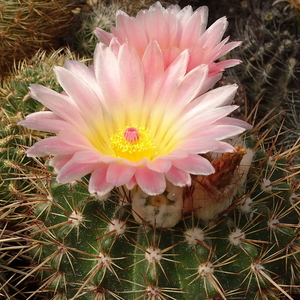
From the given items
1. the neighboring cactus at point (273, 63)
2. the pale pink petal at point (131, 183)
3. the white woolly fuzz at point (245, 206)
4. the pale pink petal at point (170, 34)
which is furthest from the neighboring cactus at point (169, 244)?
the neighboring cactus at point (273, 63)

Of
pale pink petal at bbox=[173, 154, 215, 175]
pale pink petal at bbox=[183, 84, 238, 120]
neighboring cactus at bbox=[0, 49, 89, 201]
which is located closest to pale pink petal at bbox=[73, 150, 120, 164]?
pale pink petal at bbox=[173, 154, 215, 175]

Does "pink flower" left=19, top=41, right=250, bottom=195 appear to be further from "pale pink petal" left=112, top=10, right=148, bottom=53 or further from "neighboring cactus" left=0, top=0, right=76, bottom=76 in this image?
"neighboring cactus" left=0, top=0, right=76, bottom=76

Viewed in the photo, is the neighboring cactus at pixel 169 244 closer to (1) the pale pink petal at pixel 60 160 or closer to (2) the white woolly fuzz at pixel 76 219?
(2) the white woolly fuzz at pixel 76 219

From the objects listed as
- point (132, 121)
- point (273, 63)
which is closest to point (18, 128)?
point (132, 121)

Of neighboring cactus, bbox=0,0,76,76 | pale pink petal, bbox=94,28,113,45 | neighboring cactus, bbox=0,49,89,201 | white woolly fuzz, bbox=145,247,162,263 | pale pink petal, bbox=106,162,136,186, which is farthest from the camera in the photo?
neighboring cactus, bbox=0,0,76,76

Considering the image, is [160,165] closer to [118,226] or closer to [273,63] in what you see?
[118,226]

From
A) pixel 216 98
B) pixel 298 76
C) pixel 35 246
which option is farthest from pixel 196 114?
pixel 298 76
